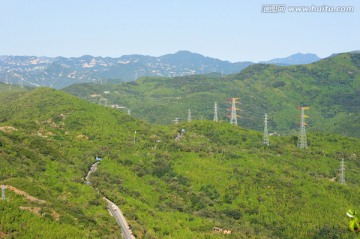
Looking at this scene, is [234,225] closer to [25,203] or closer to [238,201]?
[238,201]

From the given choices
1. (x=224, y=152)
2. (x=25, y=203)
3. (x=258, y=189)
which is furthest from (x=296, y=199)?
(x=25, y=203)

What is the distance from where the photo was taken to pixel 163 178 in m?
81.1

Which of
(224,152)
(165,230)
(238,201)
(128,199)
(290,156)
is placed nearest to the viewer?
(165,230)

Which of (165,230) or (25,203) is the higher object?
(25,203)

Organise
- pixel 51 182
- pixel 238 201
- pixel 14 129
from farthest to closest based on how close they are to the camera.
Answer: pixel 14 129
pixel 238 201
pixel 51 182

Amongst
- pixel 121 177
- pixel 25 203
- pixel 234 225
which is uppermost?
pixel 25 203

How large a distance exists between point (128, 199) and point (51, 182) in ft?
37.2

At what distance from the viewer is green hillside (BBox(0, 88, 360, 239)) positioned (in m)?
50.0

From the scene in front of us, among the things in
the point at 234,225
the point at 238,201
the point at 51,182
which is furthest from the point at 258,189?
the point at 51,182

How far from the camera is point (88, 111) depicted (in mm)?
113500

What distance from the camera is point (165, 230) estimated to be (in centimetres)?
5488

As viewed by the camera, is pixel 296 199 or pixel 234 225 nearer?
pixel 234 225

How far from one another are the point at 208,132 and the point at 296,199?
44.6 m

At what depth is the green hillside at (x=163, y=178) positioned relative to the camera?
50.0 metres
